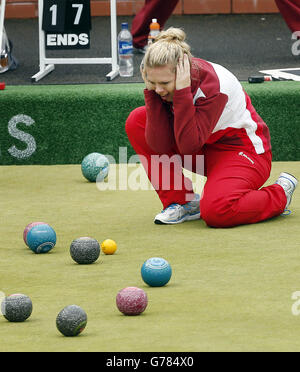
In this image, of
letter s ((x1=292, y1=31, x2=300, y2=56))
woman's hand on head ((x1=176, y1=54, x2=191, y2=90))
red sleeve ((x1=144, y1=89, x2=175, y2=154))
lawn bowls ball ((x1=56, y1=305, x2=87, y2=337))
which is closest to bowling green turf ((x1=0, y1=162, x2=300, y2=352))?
lawn bowls ball ((x1=56, y1=305, x2=87, y2=337))

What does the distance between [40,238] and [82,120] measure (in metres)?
2.04

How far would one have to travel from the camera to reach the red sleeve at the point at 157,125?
3654 mm

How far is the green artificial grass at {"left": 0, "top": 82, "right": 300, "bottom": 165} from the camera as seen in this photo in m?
5.28

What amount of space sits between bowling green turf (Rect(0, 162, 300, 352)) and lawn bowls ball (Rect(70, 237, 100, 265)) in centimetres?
4

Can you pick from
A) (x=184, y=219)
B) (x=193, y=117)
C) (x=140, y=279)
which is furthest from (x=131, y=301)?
(x=184, y=219)

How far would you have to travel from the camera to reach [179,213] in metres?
3.97

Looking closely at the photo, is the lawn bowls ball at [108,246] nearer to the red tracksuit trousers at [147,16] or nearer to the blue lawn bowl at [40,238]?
the blue lawn bowl at [40,238]

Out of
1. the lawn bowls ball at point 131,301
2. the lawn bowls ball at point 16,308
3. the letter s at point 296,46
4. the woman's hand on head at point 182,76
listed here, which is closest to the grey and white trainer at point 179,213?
the woman's hand on head at point 182,76

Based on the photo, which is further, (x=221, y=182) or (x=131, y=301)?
(x=221, y=182)

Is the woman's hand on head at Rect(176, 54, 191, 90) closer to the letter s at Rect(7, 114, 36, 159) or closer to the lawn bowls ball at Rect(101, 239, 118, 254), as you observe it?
the lawn bowls ball at Rect(101, 239, 118, 254)

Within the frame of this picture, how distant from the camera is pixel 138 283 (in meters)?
3.00

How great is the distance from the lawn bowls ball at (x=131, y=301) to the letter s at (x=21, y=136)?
2.92 meters

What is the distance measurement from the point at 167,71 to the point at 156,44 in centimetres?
12

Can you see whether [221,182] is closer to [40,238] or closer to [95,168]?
[40,238]
